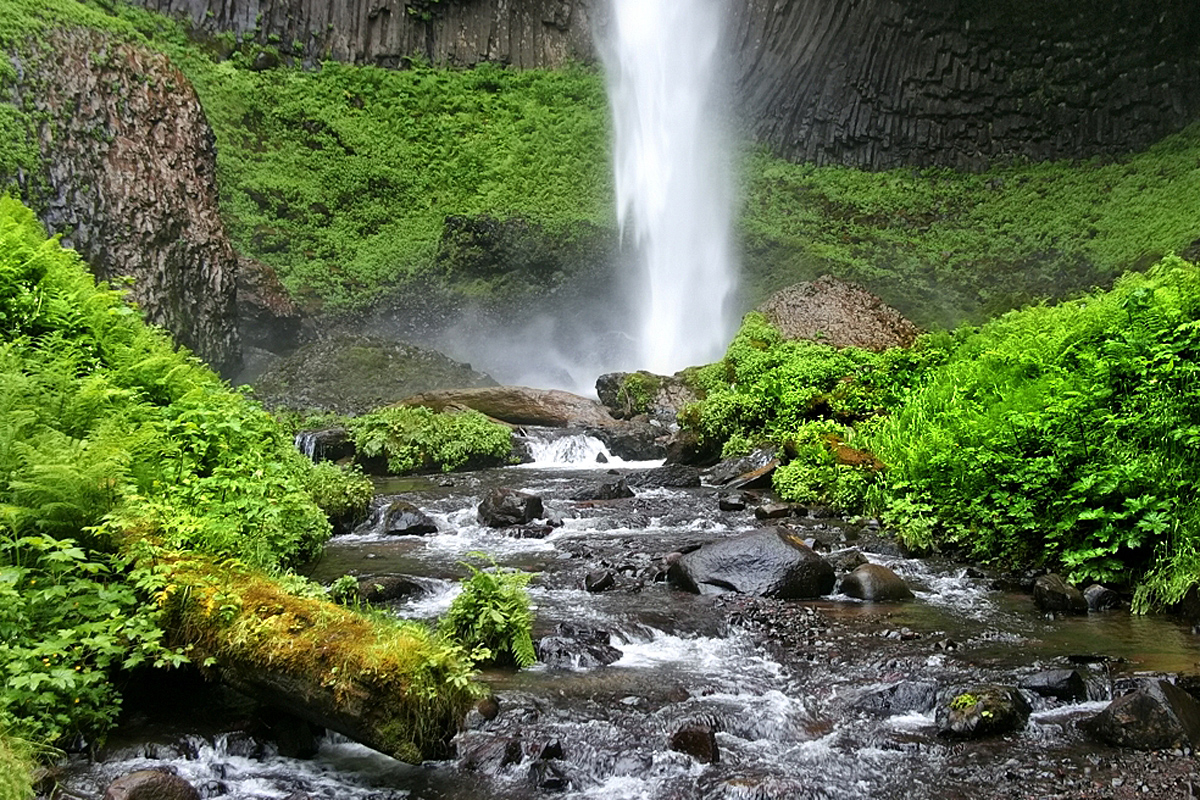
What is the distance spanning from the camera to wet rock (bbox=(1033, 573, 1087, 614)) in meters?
7.05

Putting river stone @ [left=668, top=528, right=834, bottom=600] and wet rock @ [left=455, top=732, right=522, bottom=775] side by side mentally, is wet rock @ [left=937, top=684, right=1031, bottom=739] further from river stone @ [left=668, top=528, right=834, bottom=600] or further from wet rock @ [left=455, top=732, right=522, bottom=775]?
river stone @ [left=668, top=528, right=834, bottom=600]

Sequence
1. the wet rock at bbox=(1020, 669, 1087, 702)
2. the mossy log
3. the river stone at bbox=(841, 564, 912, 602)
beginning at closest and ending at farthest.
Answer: the mossy log → the wet rock at bbox=(1020, 669, 1087, 702) → the river stone at bbox=(841, 564, 912, 602)

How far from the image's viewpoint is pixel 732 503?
1164 cm

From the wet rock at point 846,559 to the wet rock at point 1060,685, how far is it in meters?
2.74

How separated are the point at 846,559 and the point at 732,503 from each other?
10.1ft

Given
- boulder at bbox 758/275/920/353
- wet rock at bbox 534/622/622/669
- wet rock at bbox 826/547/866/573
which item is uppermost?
boulder at bbox 758/275/920/353

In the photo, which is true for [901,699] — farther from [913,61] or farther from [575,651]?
[913,61]

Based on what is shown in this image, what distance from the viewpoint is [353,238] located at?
31.7m

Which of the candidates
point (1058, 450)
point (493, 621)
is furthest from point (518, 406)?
point (493, 621)

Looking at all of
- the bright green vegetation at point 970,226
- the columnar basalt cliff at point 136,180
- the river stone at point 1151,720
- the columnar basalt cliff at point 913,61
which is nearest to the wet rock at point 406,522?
the river stone at point 1151,720

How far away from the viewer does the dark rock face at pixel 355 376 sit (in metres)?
20.7

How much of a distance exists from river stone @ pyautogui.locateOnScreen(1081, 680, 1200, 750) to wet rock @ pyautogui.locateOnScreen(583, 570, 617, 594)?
162 inches

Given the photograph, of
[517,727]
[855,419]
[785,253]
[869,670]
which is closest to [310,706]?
[517,727]

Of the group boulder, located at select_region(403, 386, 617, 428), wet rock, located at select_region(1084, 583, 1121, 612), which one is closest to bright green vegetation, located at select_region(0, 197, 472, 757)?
wet rock, located at select_region(1084, 583, 1121, 612)
